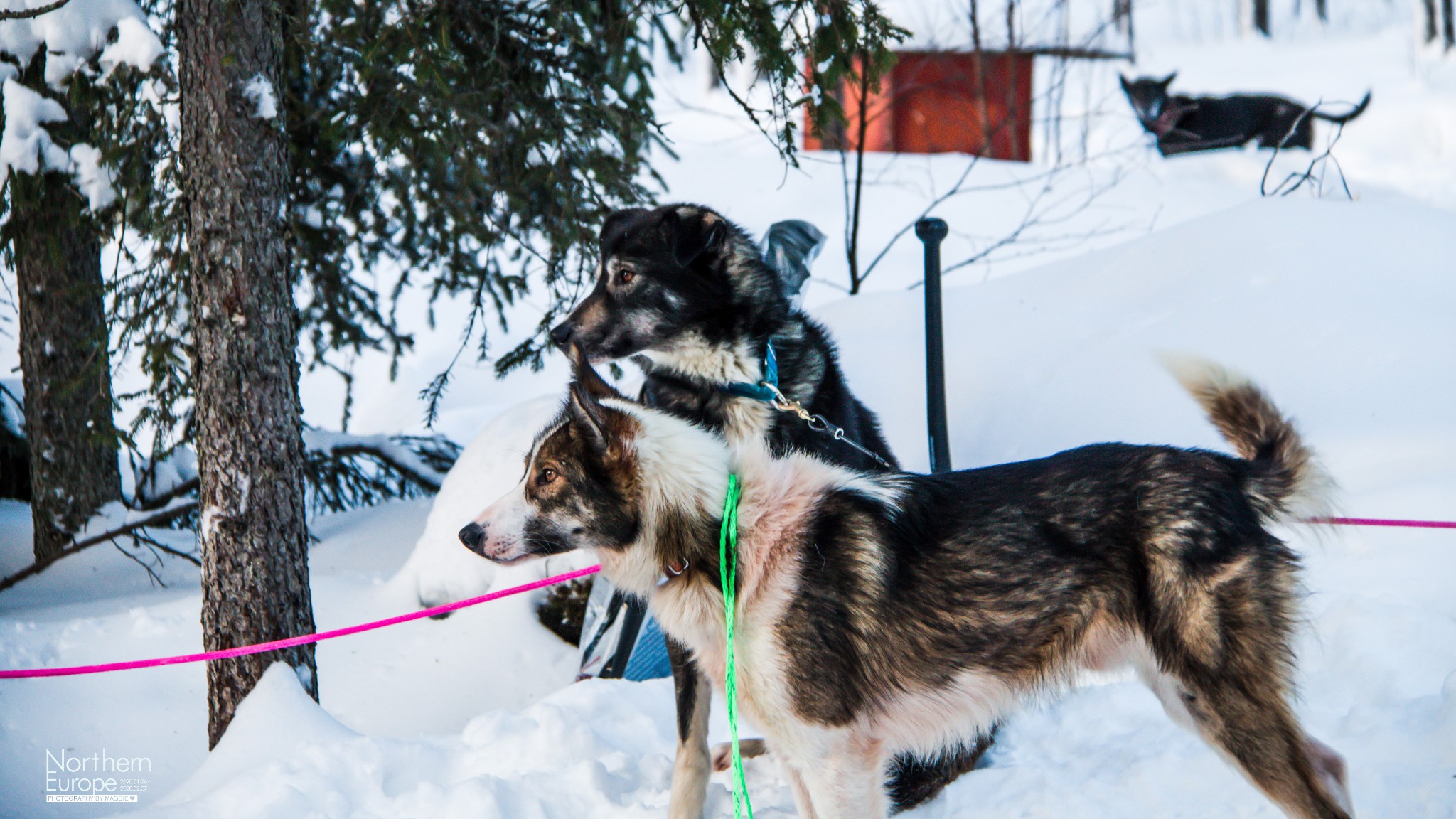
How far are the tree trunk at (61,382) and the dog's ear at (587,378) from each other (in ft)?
13.0

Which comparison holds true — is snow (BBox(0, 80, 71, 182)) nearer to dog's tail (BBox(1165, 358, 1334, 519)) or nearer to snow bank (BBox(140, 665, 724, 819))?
snow bank (BBox(140, 665, 724, 819))

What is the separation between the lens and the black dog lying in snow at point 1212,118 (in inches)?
392

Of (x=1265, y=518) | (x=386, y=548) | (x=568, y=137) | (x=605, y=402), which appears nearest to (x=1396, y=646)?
(x=1265, y=518)

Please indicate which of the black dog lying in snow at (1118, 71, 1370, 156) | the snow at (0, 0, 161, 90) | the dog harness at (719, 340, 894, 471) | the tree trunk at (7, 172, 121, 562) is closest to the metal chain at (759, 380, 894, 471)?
the dog harness at (719, 340, 894, 471)

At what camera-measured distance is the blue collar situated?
3.47 m

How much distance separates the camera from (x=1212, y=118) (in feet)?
34.0

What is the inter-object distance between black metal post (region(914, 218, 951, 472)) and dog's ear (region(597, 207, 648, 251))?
1.42 meters

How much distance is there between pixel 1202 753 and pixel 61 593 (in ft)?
18.8

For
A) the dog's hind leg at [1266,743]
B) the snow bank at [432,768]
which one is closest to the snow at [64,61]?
the snow bank at [432,768]

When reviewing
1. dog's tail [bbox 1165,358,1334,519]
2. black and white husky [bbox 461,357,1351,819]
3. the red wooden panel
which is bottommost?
black and white husky [bbox 461,357,1351,819]

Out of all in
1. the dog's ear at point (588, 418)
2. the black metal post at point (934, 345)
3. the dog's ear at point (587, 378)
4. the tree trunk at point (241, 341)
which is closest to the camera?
the dog's ear at point (588, 418)

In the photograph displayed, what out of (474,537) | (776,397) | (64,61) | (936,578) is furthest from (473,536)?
(64,61)

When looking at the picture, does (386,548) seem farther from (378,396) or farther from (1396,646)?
(378,396)

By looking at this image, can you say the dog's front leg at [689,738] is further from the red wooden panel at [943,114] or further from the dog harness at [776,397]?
the red wooden panel at [943,114]
